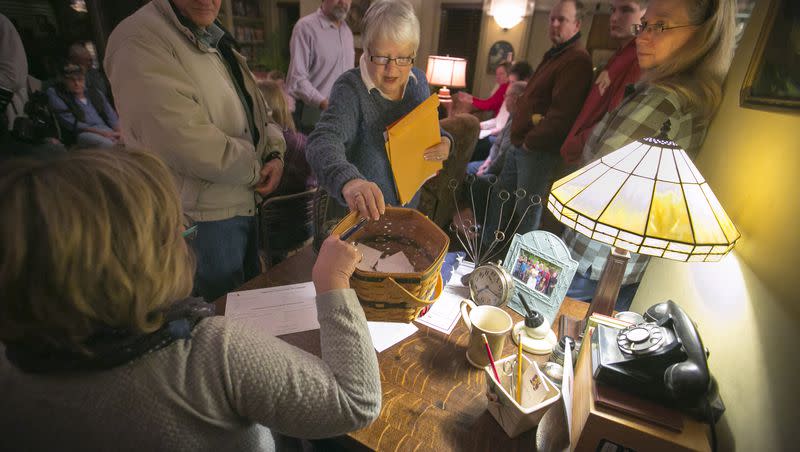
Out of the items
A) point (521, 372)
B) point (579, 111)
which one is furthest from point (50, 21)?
point (521, 372)

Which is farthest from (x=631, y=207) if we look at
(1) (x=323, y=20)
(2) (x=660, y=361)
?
(1) (x=323, y=20)

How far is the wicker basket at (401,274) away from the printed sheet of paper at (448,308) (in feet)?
0.41

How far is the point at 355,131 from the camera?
1.21 metres

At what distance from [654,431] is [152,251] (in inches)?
32.8

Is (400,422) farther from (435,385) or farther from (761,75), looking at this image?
(761,75)

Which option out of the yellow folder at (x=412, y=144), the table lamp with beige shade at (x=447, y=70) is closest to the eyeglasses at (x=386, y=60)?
the yellow folder at (x=412, y=144)

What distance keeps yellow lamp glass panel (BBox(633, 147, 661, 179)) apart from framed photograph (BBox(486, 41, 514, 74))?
18.1 ft

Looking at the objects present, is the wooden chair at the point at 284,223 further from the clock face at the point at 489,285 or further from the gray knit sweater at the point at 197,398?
the gray knit sweater at the point at 197,398

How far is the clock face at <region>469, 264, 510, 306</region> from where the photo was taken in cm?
101

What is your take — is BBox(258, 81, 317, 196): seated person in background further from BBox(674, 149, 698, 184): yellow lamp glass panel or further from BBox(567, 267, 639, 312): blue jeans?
BBox(674, 149, 698, 184): yellow lamp glass panel

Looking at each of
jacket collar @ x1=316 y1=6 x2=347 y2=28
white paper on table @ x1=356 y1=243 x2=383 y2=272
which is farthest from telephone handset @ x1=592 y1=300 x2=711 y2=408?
jacket collar @ x1=316 y1=6 x2=347 y2=28

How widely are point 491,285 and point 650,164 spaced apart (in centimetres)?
49

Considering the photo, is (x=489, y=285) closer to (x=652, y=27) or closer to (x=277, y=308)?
(x=277, y=308)

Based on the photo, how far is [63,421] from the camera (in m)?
0.47
